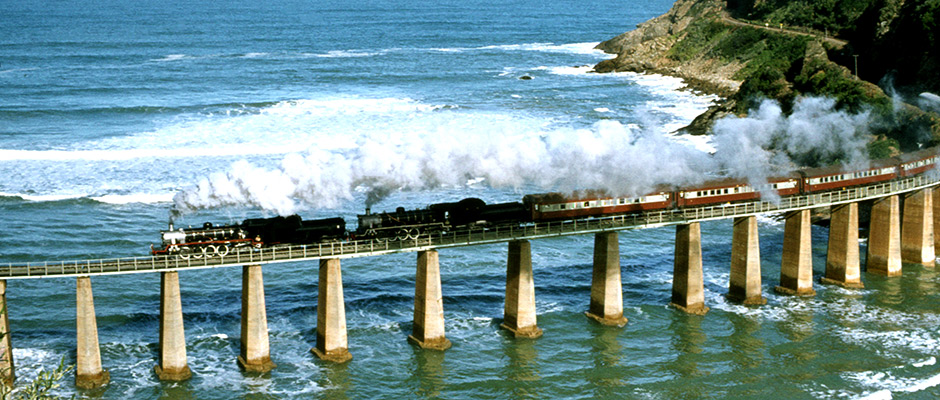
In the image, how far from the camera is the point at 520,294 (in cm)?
6638

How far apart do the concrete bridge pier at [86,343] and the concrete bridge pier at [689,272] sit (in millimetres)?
34323

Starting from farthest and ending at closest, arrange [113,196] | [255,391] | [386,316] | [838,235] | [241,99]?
[241,99] → [113,196] → [838,235] → [386,316] → [255,391]

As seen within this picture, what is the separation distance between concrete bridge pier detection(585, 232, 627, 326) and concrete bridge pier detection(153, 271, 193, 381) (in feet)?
78.9

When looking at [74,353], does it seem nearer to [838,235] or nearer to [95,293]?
[95,293]

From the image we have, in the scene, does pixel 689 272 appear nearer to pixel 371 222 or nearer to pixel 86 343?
pixel 371 222

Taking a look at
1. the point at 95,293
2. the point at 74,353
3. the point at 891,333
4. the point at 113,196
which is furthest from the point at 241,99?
the point at 891,333

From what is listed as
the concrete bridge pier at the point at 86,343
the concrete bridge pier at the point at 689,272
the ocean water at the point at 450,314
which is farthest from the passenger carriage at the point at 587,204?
the concrete bridge pier at the point at 86,343

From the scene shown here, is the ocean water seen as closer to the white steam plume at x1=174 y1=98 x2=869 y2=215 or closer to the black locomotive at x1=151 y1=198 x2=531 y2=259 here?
the white steam plume at x1=174 y1=98 x2=869 y2=215

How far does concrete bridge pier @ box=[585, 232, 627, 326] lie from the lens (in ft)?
222

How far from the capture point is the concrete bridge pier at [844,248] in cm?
7588

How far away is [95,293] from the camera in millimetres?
77500

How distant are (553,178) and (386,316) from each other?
1424cm

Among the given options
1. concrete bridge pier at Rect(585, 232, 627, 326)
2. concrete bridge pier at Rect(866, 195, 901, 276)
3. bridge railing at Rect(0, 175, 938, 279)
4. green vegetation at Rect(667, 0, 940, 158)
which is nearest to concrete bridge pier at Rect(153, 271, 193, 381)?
bridge railing at Rect(0, 175, 938, 279)

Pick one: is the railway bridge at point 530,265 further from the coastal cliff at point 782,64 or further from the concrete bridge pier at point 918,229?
the coastal cliff at point 782,64
